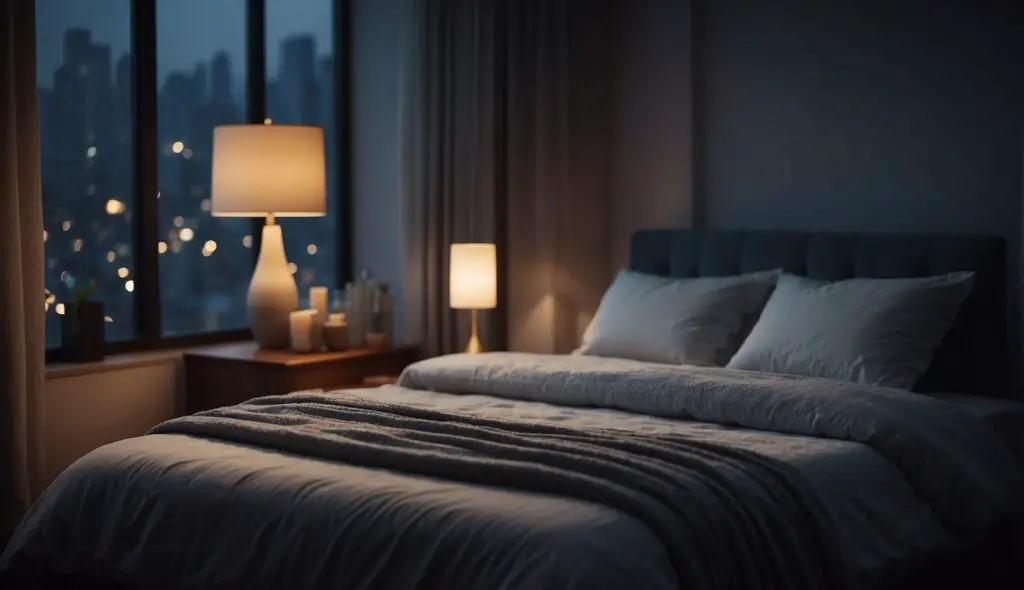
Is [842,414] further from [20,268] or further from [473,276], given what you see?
[20,268]

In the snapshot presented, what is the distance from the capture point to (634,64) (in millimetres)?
5109

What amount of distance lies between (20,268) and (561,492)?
2107mm

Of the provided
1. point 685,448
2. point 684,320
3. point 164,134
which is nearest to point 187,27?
point 164,134

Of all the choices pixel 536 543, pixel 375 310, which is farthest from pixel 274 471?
pixel 375 310

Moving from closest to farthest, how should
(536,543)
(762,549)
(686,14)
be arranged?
(536,543)
(762,549)
(686,14)

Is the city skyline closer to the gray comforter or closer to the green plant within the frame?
the green plant

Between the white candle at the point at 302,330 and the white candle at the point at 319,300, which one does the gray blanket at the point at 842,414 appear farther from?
the white candle at the point at 319,300

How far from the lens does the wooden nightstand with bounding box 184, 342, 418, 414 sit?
451 centimetres

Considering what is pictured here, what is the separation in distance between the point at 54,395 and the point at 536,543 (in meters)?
2.51

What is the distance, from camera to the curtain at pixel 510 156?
16.7ft

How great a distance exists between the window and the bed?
142 centimetres

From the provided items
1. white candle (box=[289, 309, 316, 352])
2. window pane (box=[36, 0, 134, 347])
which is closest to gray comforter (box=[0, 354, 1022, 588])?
white candle (box=[289, 309, 316, 352])

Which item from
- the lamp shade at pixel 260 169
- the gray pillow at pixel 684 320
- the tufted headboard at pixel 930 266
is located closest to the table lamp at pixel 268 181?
the lamp shade at pixel 260 169

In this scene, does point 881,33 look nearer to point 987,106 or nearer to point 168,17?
point 987,106
